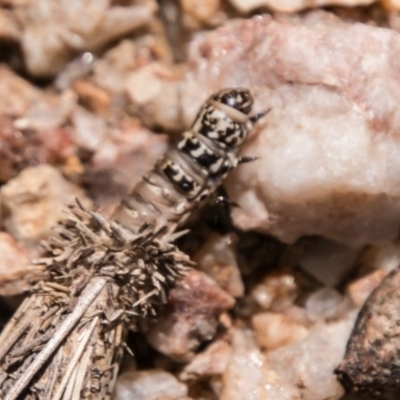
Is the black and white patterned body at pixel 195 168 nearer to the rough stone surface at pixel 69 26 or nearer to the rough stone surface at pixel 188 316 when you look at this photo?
the rough stone surface at pixel 188 316

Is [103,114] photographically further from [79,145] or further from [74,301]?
[74,301]

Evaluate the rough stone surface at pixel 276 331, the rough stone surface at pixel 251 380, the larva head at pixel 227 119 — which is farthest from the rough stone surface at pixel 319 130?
the rough stone surface at pixel 251 380

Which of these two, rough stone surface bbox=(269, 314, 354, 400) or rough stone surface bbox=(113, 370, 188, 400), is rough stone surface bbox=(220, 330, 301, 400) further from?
rough stone surface bbox=(113, 370, 188, 400)

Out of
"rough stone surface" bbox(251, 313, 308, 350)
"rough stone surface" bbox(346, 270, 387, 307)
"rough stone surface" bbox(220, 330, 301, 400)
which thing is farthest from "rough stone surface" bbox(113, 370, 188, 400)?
"rough stone surface" bbox(346, 270, 387, 307)

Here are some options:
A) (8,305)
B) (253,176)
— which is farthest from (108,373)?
(253,176)

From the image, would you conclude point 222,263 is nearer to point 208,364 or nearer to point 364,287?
point 208,364

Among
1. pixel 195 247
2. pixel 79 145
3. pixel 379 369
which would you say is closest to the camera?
pixel 379 369

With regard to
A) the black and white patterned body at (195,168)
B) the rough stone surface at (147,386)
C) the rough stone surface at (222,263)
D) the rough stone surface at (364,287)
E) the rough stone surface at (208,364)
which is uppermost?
the black and white patterned body at (195,168)
